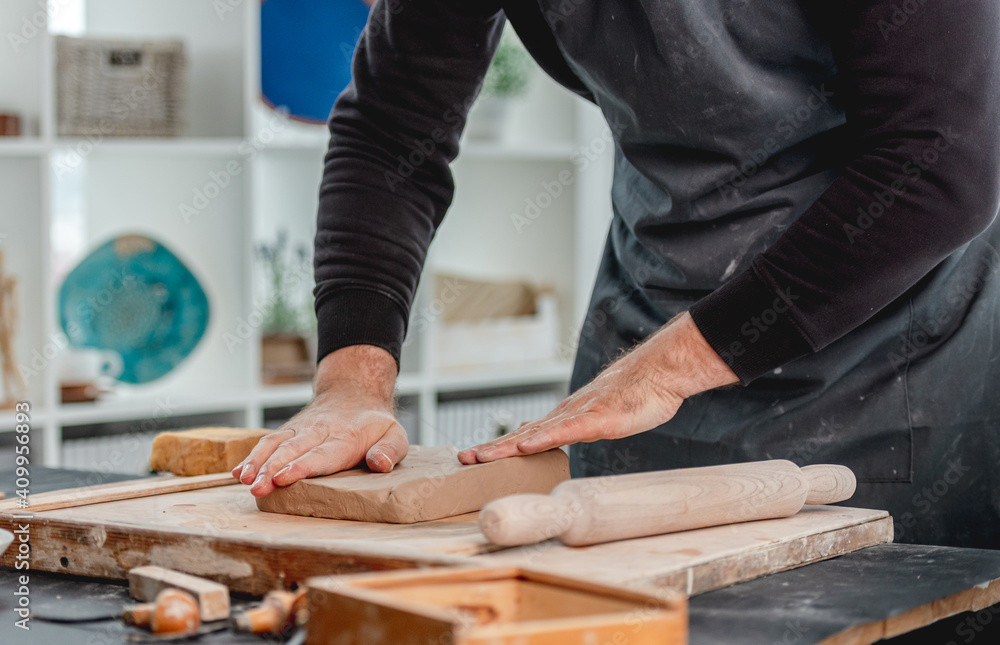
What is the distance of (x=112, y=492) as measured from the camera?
1.08 meters

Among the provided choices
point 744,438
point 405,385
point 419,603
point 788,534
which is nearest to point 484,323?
point 405,385

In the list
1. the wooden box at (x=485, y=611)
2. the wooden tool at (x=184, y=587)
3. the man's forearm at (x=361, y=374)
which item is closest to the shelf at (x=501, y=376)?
the man's forearm at (x=361, y=374)

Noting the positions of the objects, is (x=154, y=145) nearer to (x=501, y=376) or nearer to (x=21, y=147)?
(x=21, y=147)

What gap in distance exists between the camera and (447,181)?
1556 millimetres

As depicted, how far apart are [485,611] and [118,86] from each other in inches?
90.6

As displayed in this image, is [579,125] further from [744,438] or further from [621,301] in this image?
[744,438]

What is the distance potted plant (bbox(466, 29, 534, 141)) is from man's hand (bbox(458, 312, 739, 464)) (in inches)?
84.9

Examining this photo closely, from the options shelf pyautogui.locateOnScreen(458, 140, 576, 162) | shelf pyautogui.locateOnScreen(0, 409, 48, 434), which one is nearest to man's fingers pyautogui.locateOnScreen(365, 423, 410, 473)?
shelf pyautogui.locateOnScreen(0, 409, 48, 434)

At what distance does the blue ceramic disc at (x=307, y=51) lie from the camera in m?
2.96

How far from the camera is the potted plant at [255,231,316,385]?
2.96m

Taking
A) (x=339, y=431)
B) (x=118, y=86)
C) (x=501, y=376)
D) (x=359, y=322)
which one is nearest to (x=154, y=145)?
(x=118, y=86)

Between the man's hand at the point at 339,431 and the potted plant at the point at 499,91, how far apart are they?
196 cm

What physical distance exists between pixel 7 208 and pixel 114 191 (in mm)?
354

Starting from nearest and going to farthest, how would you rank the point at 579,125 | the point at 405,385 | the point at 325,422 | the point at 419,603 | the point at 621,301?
the point at 419,603
the point at 325,422
the point at 621,301
the point at 405,385
the point at 579,125
